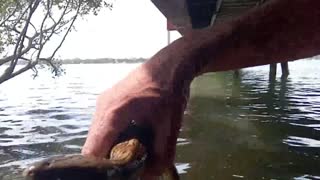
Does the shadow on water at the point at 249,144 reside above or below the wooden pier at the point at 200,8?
below

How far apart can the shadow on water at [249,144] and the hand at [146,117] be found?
6.18 meters

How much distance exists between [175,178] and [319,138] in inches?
380

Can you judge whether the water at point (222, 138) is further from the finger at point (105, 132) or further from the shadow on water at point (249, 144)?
the finger at point (105, 132)

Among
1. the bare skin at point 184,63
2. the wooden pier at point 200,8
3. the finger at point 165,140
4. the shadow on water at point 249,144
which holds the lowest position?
the shadow on water at point 249,144

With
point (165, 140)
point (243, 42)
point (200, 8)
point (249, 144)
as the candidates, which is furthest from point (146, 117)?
point (249, 144)

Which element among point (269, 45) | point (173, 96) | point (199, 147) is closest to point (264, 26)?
point (269, 45)

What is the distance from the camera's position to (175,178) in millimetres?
1255

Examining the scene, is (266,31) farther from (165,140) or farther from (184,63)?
(165,140)

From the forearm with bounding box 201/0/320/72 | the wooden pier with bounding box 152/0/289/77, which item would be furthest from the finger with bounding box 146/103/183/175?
the wooden pier with bounding box 152/0/289/77

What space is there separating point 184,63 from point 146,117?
0.17 meters

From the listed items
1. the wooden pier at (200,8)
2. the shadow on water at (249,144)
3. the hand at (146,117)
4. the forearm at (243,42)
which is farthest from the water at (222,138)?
the hand at (146,117)

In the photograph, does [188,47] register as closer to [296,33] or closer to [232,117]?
[296,33]

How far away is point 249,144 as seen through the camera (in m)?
9.76

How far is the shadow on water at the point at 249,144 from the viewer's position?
7.55 meters
